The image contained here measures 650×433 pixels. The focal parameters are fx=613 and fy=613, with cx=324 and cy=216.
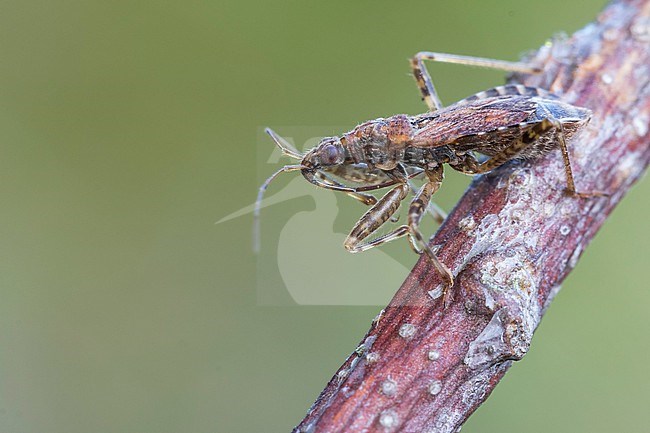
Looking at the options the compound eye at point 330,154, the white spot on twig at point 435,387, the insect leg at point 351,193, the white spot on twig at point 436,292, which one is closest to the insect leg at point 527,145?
the insect leg at point 351,193

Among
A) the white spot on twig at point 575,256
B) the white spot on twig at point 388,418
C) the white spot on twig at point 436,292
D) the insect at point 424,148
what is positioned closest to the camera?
the white spot on twig at point 388,418

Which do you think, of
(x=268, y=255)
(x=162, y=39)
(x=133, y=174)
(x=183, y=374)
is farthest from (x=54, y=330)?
(x=162, y=39)

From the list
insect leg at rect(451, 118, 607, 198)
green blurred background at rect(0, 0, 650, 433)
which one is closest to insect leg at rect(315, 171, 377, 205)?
insect leg at rect(451, 118, 607, 198)

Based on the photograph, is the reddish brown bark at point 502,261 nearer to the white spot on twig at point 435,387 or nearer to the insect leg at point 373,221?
the white spot on twig at point 435,387

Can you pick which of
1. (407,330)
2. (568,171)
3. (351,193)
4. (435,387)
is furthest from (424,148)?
(435,387)

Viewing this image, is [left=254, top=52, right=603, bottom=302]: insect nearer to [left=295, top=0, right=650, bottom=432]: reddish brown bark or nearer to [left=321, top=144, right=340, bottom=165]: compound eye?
[left=321, top=144, right=340, bottom=165]: compound eye
